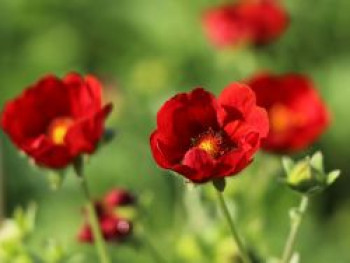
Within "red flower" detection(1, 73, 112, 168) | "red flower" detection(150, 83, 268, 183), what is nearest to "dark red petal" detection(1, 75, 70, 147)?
"red flower" detection(1, 73, 112, 168)

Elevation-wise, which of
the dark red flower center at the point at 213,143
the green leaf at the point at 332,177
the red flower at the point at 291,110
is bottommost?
the red flower at the point at 291,110

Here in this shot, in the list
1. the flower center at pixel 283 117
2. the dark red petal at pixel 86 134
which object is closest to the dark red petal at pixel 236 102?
the dark red petal at pixel 86 134

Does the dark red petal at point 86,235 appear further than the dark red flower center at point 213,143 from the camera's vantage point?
Yes

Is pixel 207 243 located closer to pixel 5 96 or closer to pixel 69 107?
pixel 69 107

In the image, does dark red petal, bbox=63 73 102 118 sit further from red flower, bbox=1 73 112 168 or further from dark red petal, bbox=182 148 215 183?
dark red petal, bbox=182 148 215 183

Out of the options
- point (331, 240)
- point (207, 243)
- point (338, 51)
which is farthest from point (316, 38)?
point (207, 243)

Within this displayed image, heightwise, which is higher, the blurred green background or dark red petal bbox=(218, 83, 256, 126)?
dark red petal bbox=(218, 83, 256, 126)

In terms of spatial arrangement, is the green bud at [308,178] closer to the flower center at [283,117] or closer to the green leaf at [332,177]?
the green leaf at [332,177]
